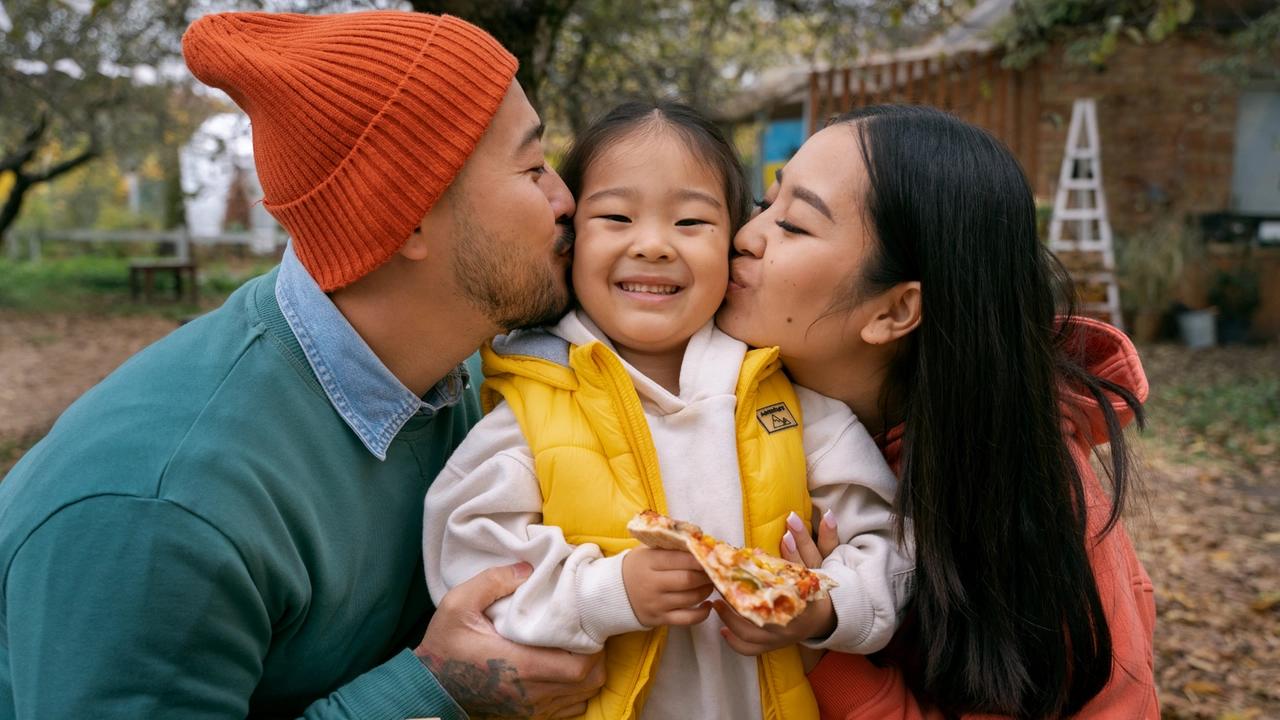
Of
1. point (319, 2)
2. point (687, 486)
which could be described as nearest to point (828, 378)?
point (687, 486)

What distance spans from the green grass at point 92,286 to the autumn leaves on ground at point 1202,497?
358 centimetres

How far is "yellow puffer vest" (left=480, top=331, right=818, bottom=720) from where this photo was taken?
6.66 ft

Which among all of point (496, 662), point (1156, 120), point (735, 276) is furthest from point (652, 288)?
point (1156, 120)

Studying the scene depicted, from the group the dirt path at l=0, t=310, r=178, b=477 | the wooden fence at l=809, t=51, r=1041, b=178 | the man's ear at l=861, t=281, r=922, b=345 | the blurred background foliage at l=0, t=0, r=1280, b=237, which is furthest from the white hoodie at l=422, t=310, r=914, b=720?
the wooden fence at l=809, t=51, r=1041, b=178

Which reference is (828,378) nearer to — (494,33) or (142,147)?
(494,33)

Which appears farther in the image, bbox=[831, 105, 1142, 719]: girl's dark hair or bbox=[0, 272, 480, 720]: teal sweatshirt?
bbox=[831, 105, 1142, 719]: girl's dark hair

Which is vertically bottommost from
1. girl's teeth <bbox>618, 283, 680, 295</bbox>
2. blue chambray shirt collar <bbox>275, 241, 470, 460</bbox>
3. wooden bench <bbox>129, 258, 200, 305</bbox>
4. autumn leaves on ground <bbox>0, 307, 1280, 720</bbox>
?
autumn leaves on ground <bbox>0, 307, 1280, 720</bbox>

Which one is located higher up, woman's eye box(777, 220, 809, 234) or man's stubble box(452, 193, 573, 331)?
woman's eye box(777, 220, 809, 234)

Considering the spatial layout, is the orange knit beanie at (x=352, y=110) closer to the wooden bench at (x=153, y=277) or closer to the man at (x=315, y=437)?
the man at (x=315, y=437)

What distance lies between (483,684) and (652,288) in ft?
3.21

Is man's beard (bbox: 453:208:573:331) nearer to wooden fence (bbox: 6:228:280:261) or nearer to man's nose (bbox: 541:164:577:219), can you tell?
man's nose (bbox: 541:164:577:219)

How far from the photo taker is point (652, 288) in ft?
7.52

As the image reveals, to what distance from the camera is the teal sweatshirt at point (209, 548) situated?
1.64 meters

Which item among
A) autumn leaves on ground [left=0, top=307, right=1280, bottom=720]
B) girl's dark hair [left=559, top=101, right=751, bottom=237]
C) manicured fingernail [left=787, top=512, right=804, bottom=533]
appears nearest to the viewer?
manicured fingernail [left=787, top=512, right=804, bottom=533]
